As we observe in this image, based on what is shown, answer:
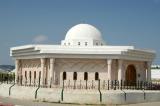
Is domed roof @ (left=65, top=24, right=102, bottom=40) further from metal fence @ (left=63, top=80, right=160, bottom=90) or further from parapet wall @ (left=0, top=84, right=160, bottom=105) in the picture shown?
parapet wall @ (left=0, top=84, right=160, bottom=105)

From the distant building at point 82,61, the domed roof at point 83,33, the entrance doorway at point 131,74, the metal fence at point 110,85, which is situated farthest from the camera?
the domed roof at point 83,33

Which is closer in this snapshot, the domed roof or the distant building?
the distant building

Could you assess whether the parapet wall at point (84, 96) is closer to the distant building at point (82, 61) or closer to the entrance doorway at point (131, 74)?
the distant building at point (82, 61)

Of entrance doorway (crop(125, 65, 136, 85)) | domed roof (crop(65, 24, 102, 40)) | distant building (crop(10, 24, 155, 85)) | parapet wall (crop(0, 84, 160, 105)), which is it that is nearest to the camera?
parapet wall (crop(0, 84, 160, 105))

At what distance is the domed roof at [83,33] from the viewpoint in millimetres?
37188

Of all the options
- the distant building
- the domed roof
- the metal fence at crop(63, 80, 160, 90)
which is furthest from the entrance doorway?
the domed roof

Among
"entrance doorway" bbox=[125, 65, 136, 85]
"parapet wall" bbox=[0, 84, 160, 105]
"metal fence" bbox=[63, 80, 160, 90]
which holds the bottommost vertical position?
"parapet wall" bbox=[0, 84, 160, 105]

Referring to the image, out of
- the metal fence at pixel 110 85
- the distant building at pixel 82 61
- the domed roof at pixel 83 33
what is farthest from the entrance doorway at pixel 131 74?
the domed roof at pixel 83 33

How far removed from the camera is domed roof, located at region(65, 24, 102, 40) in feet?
122

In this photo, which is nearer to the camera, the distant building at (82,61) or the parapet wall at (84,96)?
the parapet wall at (84,96)

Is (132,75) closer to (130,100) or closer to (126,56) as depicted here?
(126,56)

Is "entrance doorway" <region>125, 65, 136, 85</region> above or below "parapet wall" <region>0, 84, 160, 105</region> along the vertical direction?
above

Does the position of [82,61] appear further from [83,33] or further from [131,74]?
[131,74]

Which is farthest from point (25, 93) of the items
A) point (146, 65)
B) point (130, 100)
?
point (146, 65)
